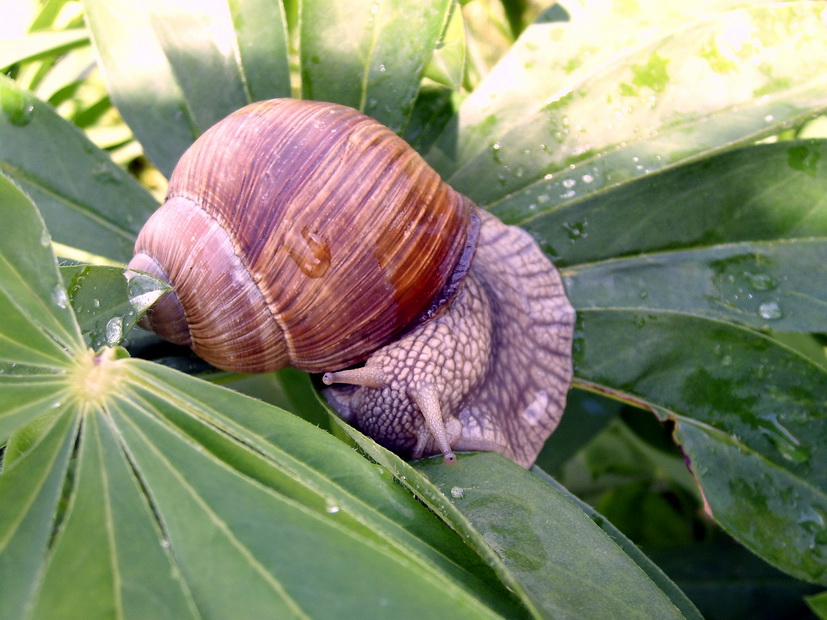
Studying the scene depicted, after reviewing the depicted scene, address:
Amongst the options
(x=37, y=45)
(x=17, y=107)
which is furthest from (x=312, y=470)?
(x=37, y=45)

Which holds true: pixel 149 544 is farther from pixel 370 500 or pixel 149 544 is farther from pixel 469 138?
pixel 469 138

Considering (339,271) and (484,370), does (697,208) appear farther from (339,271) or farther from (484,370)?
(339,271)

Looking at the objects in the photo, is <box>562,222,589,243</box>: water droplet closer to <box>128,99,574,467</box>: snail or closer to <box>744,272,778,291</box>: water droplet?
<box>128,99,574,467</box>: snail

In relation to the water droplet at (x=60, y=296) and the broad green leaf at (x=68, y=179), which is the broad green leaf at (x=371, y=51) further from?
the water droplet at (x=60, y=296)

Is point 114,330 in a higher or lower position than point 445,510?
higher

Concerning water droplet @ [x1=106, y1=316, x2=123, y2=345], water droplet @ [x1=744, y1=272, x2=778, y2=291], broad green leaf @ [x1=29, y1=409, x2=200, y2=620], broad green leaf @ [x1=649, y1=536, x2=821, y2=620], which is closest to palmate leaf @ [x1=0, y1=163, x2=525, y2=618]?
broad green leaf @ [x1=29, y1=409, x2=200, y2=620]

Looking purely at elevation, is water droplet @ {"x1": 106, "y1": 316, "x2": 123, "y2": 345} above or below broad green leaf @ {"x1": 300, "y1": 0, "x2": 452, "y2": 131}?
below

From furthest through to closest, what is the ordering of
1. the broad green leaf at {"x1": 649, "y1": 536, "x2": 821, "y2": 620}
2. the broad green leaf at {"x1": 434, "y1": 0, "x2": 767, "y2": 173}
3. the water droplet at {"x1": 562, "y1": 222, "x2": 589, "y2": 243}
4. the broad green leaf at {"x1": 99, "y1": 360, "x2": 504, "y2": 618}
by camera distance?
the broad green leaf at {"x1": 649, "y1": 536, "x2": 821, "y2": 620} → the water droplet at {"x1": 562, "y1": 222, "x2": 589, "y2": 243} → the broad green leaf at {"x1": 434, "y1": 0, "x2": 767, "y2": 173} → the broad green leaf at {"x1": 99, "y1": 360, "x2": 504, "y2": 618}
